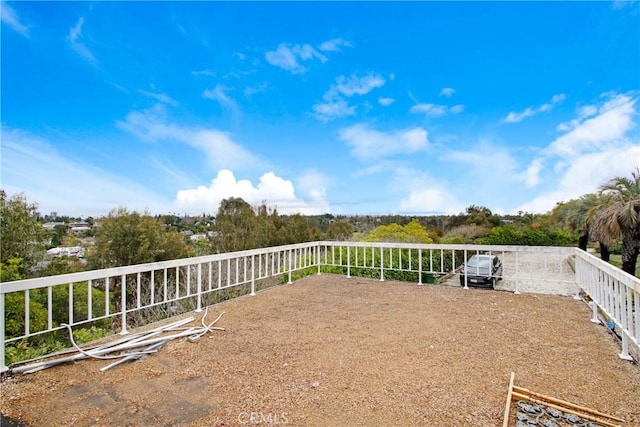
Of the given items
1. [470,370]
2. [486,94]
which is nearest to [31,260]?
[470,370]

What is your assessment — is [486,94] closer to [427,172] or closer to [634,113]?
[634,113]

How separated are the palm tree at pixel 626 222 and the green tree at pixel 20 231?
16296 millimetres

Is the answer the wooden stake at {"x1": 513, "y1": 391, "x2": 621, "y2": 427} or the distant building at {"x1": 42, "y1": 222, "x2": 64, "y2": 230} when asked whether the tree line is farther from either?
the wooden stake at {"x1": 513, "y1": 391, "x2": 621, "y2": 427}

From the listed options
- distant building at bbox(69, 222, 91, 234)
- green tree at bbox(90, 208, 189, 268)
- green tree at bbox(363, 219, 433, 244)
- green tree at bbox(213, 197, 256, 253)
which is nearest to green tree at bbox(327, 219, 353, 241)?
green tree at bbox(363, 219, 433, 244)

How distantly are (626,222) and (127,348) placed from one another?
7.78m

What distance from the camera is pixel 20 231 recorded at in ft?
35.1

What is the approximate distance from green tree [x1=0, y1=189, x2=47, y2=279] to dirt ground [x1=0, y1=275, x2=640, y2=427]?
11686 millimetres

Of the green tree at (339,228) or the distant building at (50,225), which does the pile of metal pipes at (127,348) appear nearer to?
the distant building at (50,225)

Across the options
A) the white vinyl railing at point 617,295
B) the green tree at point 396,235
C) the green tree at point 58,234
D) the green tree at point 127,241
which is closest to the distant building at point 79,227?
the green tree at point 58,234

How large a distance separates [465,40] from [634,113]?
388 centimetres

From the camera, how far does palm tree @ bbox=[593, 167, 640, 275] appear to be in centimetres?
527

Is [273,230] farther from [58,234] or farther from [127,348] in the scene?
[127,348]

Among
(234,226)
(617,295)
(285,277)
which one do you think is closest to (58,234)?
(234,226)

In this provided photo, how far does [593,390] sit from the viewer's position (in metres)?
2.02
